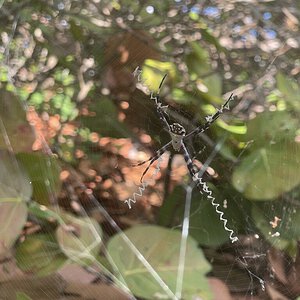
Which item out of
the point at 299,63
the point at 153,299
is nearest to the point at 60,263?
the point at 153,299

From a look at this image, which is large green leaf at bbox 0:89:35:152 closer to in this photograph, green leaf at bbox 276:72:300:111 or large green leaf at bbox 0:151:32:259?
large green leaf at bbox 0:151:32:259

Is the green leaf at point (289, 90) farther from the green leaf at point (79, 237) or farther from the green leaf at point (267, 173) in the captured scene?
the green leaf at point (79, 237)

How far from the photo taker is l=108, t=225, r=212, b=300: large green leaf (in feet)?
0.94

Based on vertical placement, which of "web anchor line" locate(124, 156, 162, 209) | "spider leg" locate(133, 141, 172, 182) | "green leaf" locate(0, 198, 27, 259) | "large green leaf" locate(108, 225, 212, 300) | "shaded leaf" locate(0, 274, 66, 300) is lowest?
"shaded leaf" locate(0, 274, 66, 300)

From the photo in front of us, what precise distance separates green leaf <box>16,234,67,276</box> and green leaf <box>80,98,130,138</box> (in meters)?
0.07

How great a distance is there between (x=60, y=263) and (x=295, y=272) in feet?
0.41

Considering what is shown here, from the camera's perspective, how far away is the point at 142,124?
1.02 ft

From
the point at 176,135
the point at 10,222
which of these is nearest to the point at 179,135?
the point at 176,135

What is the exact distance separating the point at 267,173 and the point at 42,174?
124 millimetres

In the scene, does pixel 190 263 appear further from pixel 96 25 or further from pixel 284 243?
pixel 96 25

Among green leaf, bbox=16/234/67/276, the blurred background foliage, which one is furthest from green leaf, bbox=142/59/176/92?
green leaf, bbox=16/234/67/276

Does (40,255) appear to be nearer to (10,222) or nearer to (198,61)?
(10,222)

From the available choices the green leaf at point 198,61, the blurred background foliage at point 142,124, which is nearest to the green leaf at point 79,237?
the blurred background foliage at point 142,124

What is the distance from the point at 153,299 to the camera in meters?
0.28
